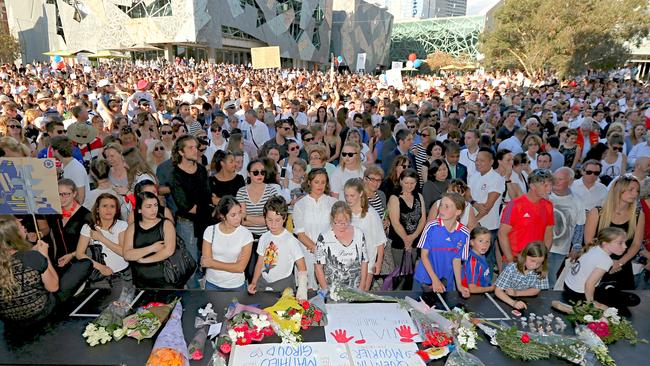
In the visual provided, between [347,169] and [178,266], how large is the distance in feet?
8.08

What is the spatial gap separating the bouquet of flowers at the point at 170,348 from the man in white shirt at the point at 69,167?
117 inches

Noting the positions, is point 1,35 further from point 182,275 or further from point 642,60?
point 642,60

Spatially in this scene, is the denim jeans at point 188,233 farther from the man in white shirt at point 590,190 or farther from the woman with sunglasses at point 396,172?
the man in white shirt at point 590,190

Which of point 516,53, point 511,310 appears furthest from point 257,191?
point 516,53

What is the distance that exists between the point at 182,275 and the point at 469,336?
2.37m

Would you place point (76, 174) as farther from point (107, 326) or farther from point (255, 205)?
point (107, 326)

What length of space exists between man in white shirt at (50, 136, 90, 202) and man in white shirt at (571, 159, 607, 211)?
5.84 m

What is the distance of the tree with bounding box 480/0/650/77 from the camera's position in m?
28.6

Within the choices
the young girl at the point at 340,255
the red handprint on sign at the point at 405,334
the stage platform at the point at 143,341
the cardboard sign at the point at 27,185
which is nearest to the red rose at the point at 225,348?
the stage platform at the point at 143,341

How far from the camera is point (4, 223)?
9.05 feet

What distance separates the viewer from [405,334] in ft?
9.29

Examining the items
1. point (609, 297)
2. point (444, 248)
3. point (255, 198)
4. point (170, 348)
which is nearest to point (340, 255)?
point (444, 248)

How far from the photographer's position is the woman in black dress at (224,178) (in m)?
5.01

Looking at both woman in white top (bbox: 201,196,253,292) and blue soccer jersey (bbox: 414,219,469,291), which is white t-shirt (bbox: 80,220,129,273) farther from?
blue soccer jersey (bbox: 414,219,469,291)
